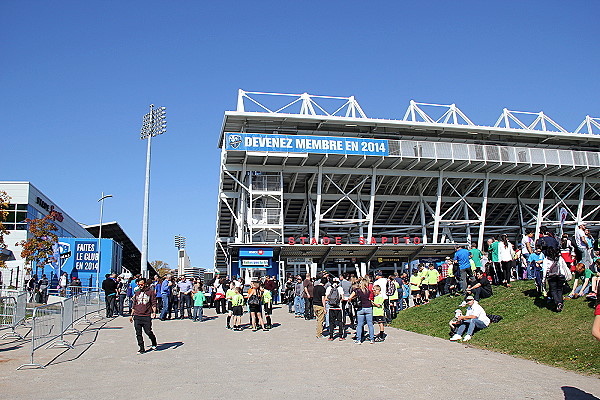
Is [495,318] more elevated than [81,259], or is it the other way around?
[81,259]

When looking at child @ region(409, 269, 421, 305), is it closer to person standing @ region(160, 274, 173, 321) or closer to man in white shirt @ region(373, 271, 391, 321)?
man in white shirt @ region(373, 271, 391, 321)

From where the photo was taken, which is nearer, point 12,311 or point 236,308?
point 12,311

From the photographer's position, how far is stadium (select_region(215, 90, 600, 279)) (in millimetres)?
35094

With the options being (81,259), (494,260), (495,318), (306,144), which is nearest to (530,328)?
(495,318)

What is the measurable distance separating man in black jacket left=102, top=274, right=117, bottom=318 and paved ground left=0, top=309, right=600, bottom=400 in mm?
5514

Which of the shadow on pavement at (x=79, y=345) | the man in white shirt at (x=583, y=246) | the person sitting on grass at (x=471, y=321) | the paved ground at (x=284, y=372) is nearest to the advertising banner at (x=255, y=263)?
the shadow on pavement at (x=79, y=345)

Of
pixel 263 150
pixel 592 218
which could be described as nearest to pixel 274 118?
pixel 263 150

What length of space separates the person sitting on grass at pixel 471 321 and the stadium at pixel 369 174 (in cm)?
2032

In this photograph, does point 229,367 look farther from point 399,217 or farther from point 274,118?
point 399,217

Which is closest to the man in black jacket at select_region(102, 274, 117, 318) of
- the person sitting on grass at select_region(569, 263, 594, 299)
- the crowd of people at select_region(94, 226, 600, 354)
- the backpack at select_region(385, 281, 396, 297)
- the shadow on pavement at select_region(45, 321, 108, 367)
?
the crowd of people at select_region(94, 226, 600, 354)

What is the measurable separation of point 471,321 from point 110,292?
13.4 metres

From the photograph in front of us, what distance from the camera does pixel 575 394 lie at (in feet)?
24.3

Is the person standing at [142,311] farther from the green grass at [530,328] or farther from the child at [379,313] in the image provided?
the green grass at [530,328]

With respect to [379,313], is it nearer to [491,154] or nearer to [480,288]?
[480,288]
